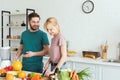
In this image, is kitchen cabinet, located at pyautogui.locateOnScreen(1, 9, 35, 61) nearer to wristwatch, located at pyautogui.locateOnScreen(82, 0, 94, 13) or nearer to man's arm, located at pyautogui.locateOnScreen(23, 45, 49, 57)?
wristwatch, located at pyautogui.locateOnScreen(82, 0, 94, 13)

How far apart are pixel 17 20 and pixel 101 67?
251 centimetres

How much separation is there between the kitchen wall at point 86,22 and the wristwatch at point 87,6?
0.06 meters

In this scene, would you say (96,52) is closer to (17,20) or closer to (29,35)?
(29,35)

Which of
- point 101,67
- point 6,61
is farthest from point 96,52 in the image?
point 6,61

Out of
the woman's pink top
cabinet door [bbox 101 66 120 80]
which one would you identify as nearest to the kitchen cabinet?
cabinet door [bbox 101 66 120 80]

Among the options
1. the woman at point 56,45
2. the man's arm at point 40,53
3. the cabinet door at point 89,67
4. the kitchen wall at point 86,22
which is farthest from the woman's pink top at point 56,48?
the kitchen wall at point 86,22

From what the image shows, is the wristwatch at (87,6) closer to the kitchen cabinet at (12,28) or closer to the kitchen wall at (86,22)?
the kitchen wall at (86,22)

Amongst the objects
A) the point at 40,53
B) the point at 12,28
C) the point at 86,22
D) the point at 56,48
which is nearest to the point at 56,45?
the point at 56,48

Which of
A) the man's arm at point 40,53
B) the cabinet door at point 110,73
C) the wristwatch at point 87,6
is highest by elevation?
the wristwatch at point 87,6

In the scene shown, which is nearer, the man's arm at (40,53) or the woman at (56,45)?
the woman at (56,45)

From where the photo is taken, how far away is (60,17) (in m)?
4.39

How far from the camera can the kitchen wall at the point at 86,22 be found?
12.6ft

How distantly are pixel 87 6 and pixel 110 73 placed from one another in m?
1.43

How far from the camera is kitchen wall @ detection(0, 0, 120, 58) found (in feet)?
12.6
